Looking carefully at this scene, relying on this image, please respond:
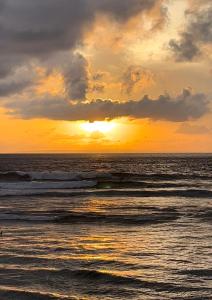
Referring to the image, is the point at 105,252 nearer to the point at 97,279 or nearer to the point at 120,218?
the point at 97,279

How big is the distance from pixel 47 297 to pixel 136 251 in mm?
5560

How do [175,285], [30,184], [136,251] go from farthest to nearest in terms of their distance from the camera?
1. [30,184]
2. [136,251]
3. [175,285]

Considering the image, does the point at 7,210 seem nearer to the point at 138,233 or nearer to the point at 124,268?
the point at 138,233

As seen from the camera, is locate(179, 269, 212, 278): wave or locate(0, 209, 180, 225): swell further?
locate(0, 209, 180, 225): swell

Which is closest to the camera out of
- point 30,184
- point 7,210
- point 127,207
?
point 7,210

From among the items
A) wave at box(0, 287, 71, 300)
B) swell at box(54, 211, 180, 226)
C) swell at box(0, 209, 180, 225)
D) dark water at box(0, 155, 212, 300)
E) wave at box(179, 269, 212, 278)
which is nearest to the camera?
wave at box(0, 287, 71, 300)

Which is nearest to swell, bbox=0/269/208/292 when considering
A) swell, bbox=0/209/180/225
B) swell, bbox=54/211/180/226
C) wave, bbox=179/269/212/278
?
wave, bbox=179/269/212/278

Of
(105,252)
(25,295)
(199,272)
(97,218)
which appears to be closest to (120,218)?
(97,218)

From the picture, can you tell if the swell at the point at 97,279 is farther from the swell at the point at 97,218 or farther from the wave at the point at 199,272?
the swell at the point at 97,218

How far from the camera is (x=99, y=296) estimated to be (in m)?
11.4

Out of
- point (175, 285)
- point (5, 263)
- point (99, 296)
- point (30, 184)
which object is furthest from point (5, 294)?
point (30, 184)

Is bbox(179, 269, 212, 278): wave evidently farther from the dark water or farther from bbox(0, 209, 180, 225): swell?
bbox(0, 209, 180, 225): swell

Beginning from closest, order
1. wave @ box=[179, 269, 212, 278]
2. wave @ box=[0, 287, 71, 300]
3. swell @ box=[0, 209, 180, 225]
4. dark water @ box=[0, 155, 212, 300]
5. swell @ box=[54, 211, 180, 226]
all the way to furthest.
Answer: wave @ box=[0, 287, 71, 300]
dark water @ box=[0, 155, 212, 300]
wave @ box=[179, 269, 212, 278]
swell @ box=[54, 211, 180, 226]
swell @ box=[0, 209, 180, 225]

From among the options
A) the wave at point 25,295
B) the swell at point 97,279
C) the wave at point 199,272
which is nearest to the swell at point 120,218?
the wave at point 199,272
